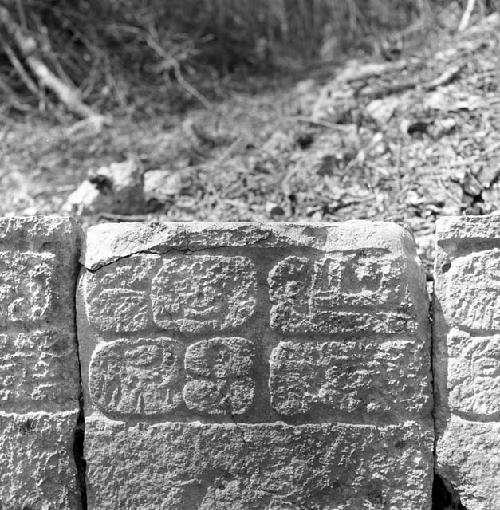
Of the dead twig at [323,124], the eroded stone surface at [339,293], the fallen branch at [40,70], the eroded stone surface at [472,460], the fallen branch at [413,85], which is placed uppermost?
the fallen branch at [40,70]

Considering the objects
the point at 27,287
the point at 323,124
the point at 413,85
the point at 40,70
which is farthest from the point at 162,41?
the point at 27,287

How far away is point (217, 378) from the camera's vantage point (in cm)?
205

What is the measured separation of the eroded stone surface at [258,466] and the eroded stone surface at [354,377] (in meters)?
0.06

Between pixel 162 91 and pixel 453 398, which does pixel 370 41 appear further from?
pixel 453 398

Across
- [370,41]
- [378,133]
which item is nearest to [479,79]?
[378,133]

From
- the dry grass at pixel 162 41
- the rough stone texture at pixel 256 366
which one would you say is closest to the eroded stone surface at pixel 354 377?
the rough stone texture at pixel 256 366

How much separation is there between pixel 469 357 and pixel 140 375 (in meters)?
0.85

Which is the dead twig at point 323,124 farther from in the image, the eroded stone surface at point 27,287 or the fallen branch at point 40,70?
the eroded stone surface at point 27,287

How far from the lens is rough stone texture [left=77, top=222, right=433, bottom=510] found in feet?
6.60

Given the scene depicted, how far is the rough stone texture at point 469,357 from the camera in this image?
1.97 metres

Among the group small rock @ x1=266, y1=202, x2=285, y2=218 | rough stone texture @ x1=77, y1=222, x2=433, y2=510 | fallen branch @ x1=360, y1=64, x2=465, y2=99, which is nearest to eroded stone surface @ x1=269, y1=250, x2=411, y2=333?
rough stone texture @ x1=77, y1=222, x2=433, y2=510

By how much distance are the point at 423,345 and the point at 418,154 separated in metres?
1.41

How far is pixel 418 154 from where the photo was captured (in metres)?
3.24

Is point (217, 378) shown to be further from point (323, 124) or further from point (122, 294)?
point (323, 124)
